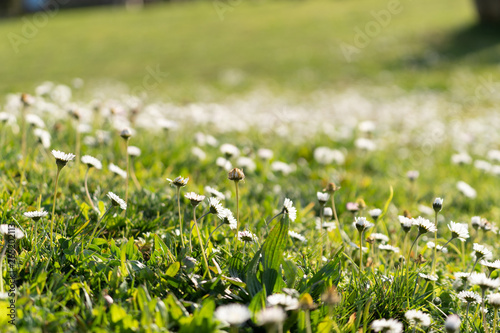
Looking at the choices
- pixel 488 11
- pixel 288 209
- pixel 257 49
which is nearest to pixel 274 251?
pixel 288 209

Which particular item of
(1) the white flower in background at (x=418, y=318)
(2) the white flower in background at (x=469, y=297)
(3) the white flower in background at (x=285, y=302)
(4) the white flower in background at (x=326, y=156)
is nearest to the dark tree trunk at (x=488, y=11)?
(4) the white flower in background at (x=326, y=156)

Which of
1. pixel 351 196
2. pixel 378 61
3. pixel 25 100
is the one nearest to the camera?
pixel 25 100

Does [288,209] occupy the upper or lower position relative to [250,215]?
upper

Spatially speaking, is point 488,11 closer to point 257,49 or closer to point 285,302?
point 257,49

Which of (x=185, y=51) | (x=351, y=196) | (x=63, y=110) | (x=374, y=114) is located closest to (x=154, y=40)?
(x=185, y=51)

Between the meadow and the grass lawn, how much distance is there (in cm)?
307

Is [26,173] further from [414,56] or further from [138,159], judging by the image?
[414,56]

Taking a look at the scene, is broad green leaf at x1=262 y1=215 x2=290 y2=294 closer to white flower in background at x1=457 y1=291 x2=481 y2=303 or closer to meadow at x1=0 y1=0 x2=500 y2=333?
meadow at x1=0 y1=0 x2=500 y2=333

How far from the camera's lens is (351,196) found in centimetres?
366

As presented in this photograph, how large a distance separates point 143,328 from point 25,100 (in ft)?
6.33

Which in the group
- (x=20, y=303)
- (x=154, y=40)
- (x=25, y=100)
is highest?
(x=25, y=100)

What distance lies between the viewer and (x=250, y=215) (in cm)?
297

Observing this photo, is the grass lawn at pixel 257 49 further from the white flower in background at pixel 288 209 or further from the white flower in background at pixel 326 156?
the white flower in background at pixel 288 209

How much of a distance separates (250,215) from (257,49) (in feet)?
52.6
